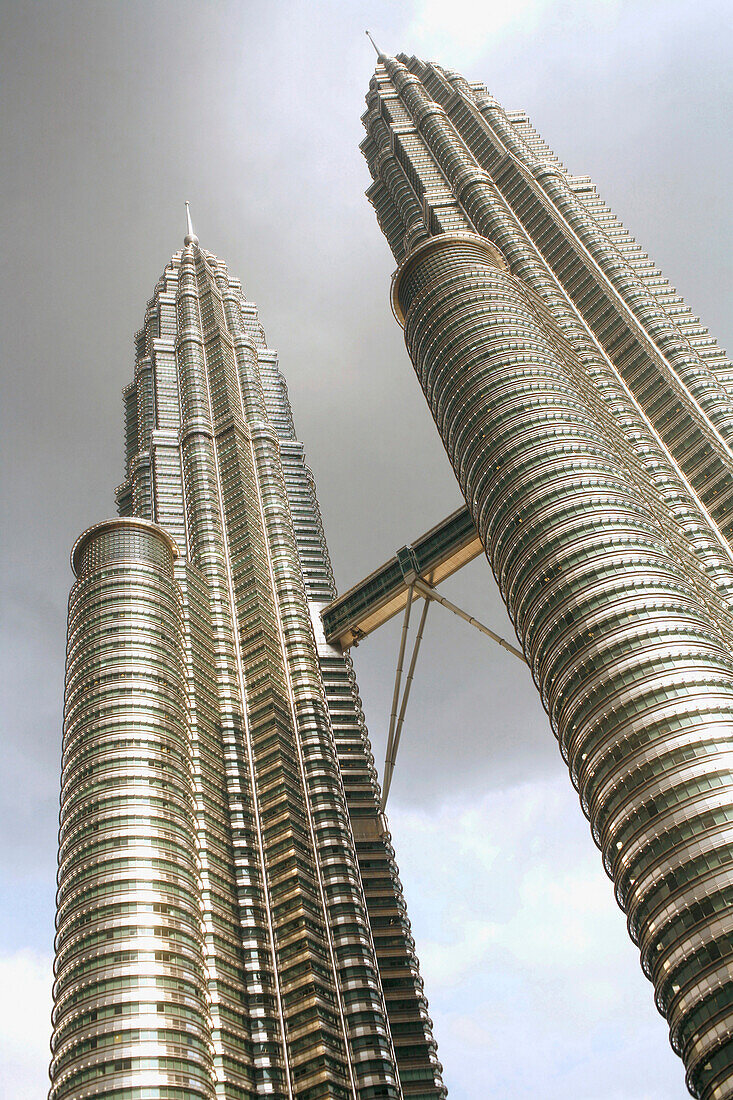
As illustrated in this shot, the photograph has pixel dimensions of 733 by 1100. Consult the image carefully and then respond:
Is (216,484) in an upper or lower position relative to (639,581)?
upper

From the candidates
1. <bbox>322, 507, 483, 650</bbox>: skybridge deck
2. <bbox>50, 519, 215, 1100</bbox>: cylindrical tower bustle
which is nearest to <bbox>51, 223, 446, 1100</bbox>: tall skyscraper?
<bbox>50, 519, 215, 1100</bbox>: cylindrical tower bustle

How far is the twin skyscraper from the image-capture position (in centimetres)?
8094

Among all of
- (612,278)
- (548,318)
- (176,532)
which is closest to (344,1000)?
(176,532)

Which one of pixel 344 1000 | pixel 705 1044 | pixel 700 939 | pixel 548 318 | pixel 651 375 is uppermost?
pixel 548 318

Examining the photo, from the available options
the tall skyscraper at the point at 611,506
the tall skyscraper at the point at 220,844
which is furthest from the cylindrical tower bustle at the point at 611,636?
the tall skyscraper at the point at 220,844

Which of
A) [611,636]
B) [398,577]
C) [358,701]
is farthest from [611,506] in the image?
[358,701]

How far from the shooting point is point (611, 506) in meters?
99.5

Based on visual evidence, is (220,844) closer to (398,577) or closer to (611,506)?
(398,577)

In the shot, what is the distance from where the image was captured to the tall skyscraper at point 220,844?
90.1 m

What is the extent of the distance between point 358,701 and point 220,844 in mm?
34145

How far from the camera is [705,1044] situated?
220 feet

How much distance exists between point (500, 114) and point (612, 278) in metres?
62.7

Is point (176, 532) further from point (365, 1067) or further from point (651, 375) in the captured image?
point (365, 1067)

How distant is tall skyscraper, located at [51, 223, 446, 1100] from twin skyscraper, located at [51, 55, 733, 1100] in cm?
30
